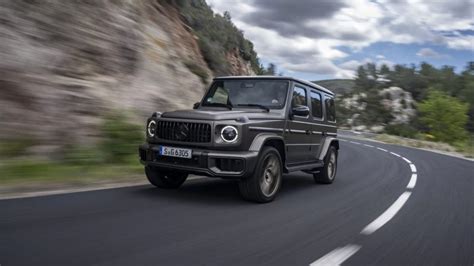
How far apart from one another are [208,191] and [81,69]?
5691 millimetres

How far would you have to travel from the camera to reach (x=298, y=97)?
7352 mm

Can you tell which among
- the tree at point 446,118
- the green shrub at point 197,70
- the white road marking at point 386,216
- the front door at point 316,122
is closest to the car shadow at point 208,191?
the front door at point 316,122

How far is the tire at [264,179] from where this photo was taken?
5882mm

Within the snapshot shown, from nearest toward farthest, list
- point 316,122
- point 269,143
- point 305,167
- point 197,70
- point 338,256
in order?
point 338,256, point 269,143, point 305,167, point 316,122, point 197,70

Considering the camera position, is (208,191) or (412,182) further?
(412,182)

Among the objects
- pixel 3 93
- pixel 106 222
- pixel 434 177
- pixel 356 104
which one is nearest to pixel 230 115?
pixel 106 222

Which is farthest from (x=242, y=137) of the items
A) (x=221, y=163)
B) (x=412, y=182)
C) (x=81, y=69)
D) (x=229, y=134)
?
(x=81, y=69)

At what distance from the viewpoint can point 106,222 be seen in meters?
4.52

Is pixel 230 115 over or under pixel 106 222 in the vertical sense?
over

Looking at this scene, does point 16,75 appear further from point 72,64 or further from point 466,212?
point 466,212

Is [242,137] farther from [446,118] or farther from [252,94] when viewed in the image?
[446,118]

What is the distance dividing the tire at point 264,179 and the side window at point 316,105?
79.7 inches

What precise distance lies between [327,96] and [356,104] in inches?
4182

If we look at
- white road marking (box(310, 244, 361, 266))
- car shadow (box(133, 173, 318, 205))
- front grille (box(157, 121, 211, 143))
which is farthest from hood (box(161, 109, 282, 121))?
white road marking (box(310, 244, 361, 266))
